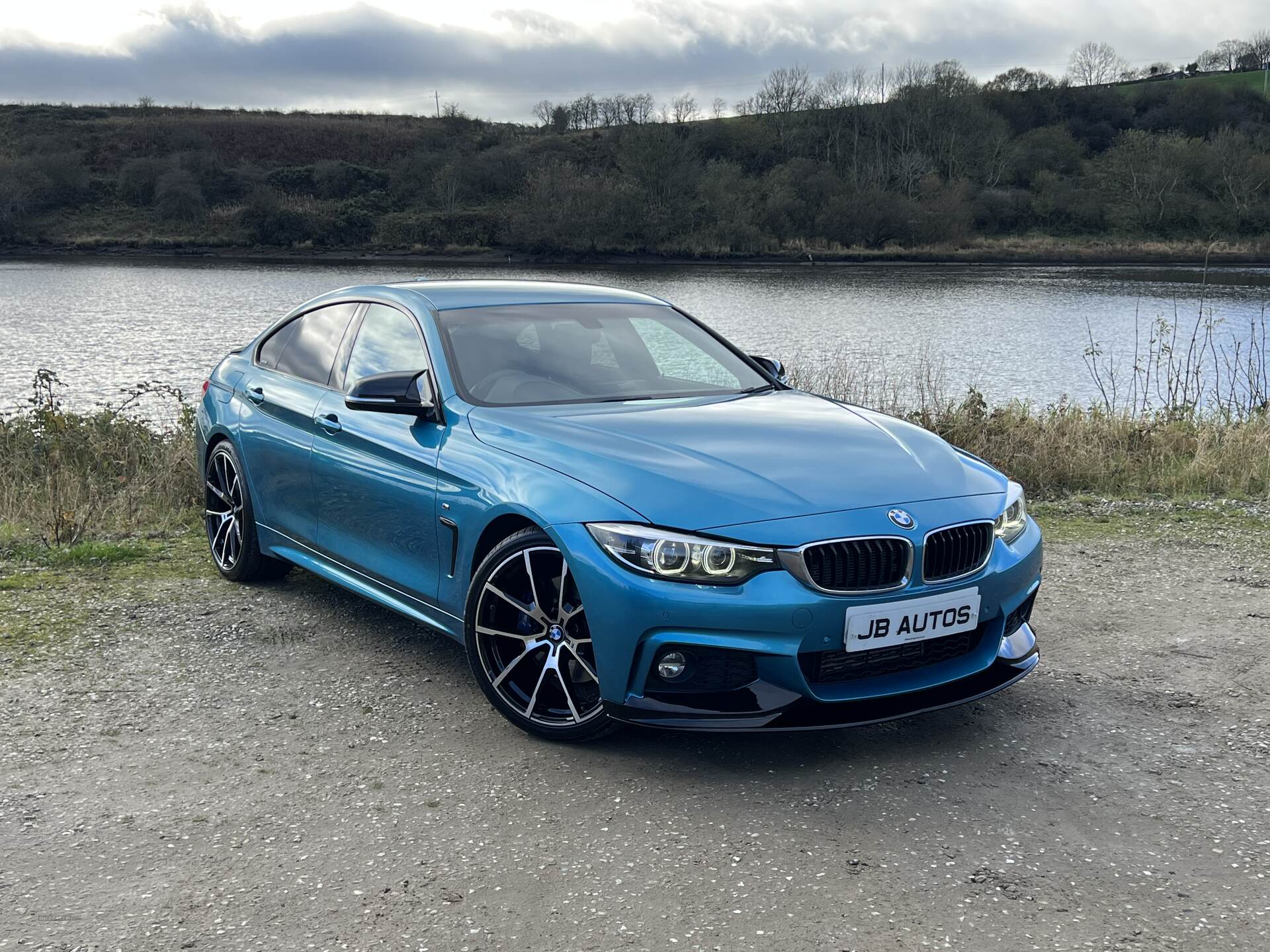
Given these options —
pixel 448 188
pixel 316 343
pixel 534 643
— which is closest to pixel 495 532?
pixel 534 643

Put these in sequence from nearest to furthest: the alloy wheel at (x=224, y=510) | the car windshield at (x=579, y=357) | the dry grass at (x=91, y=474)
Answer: the car windshield at (x=579, y=357) → the alloy wheel at (x=224, y=510) → the dry grass at (x=91, y=474)

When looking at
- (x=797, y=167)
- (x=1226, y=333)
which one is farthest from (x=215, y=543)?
(x=797, y=167)

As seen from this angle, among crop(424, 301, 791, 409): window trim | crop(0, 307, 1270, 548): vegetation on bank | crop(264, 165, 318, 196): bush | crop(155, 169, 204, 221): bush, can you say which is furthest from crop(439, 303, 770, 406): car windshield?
crop(264, 165, 318, 196): bush

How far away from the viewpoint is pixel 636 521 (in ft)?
12.4

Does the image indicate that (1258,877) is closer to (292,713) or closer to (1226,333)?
(292,713)

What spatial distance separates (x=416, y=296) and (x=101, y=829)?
2630mm

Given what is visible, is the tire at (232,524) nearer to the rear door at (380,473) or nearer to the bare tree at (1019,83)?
the rear door at (380,473)

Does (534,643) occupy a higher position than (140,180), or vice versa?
(140,180)

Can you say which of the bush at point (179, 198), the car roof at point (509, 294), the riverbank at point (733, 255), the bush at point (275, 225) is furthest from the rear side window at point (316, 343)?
the bush at point (179, 198)

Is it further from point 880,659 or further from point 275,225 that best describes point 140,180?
point 880,659

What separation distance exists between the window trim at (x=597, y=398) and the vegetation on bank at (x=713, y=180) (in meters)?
67.4

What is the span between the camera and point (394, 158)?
319ft

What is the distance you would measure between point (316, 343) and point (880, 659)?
11.0ft

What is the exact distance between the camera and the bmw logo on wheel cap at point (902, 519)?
385cm
